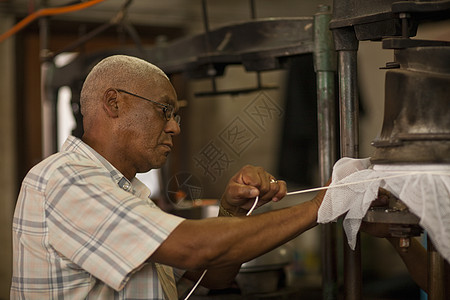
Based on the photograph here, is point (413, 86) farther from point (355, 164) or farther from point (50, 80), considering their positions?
point (50, 80)

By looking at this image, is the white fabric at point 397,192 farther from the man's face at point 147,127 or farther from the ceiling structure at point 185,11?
the ceiling structure at point 185,11

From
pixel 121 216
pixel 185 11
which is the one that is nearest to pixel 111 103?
pixel 121 216

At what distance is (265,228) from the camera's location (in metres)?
1.36

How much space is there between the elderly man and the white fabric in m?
0.06

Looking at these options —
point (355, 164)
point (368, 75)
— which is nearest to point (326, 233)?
point (355, 164)

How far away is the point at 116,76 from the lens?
161 centimetres

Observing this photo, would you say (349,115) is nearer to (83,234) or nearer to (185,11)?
(83,234)

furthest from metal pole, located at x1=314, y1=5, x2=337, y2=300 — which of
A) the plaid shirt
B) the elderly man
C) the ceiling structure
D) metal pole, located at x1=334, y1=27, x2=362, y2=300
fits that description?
the ceiling structure

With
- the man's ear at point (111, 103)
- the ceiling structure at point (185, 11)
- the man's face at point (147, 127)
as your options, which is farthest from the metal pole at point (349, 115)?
the ceiling structure at point (185, 11)

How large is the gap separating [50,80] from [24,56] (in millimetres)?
1283

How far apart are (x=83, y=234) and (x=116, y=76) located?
1.41 ft

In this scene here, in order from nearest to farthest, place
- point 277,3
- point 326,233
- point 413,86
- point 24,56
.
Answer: point 413,86 → point 326,233 → point 24,56 → point 277,3

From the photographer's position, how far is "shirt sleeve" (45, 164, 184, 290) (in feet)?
4.41

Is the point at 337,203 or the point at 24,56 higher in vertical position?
the point at 24,56
